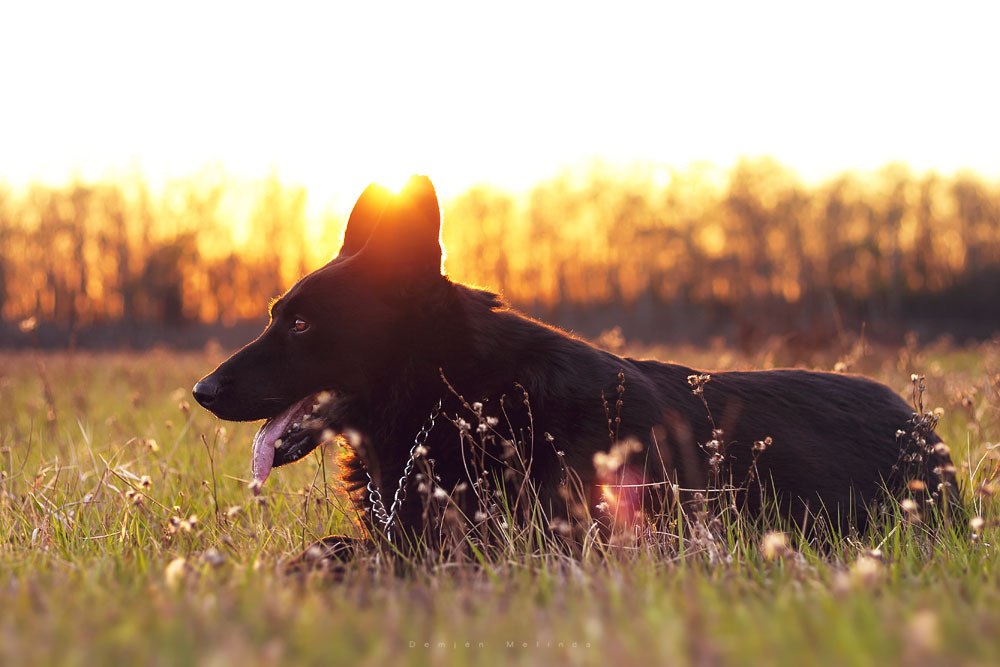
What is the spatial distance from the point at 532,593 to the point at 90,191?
184 ft

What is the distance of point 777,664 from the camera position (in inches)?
57.6

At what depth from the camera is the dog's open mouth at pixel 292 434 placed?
3.47 metres

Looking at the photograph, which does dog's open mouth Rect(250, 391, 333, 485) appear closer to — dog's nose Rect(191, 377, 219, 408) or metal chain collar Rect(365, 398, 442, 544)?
dog's nose Rect(191, 377, 219, 408)

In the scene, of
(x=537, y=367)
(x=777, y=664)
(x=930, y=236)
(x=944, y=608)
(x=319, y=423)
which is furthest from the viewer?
(x=930, y=236)

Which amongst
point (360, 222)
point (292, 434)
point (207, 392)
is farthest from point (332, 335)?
point (360, 222)

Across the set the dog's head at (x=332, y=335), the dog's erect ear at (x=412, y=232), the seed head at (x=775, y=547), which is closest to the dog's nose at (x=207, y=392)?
the dog's head at (x=332, y=335)

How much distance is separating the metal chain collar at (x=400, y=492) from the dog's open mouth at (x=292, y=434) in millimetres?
404

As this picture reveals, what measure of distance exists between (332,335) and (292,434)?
527 millimetres

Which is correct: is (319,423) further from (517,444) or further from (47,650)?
(47,650)

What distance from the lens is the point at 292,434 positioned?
3.52 metres

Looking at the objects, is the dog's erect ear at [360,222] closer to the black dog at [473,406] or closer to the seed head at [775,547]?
the black dog at [473,406]

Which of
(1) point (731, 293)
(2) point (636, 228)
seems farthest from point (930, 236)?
(2) point (636, 228)

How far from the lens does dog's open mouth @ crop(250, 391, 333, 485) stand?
347cm

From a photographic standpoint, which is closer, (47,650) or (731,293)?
(47,650)
